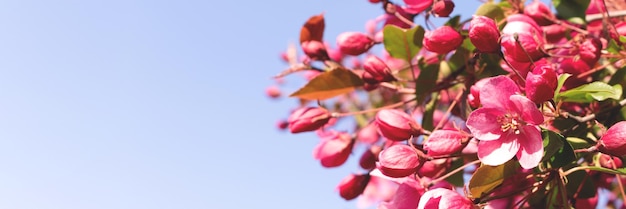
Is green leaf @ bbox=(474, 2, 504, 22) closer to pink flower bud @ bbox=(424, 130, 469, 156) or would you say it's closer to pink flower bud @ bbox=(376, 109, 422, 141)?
pink flower bud @ bbox=(376, 109, 422, 141)

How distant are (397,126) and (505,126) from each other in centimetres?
25

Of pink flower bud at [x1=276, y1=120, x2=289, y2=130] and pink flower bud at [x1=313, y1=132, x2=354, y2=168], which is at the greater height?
pink flower bud at [x1=276, y1=120, x2=289, y2=130]

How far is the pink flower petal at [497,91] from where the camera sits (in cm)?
104

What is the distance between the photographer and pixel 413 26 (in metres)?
1.56

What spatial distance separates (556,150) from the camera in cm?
104

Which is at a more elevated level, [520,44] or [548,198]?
[520,44]

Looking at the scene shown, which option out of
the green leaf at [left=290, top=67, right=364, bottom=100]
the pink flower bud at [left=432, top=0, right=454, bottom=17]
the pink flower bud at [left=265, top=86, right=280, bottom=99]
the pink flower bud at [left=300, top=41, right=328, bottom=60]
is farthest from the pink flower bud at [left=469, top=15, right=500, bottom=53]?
the pink flower bud at [left=265, top=86, right=280, bottom=99]

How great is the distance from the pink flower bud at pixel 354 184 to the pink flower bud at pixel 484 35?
0.51 metres

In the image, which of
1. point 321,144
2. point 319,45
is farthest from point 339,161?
point 319,45

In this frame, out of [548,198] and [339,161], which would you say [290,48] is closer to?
[339,161]

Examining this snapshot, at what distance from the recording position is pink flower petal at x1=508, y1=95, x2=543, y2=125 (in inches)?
39.6

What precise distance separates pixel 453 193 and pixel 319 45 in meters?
0.66

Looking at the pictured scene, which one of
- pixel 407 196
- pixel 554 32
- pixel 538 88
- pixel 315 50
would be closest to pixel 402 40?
pixel 315 50

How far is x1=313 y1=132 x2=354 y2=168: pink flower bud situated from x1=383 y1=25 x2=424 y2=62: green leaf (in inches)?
8.8
